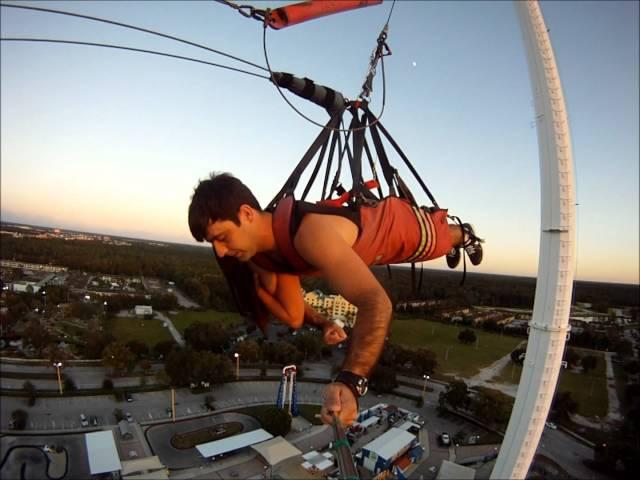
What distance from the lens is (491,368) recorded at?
25375mm

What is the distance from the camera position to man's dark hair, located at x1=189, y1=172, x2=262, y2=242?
1.49 m

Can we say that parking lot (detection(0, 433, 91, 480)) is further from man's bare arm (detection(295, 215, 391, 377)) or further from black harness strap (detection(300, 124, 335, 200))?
man's bare arm (detection(295, 215, 391, 377))

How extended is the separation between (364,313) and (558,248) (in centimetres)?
349

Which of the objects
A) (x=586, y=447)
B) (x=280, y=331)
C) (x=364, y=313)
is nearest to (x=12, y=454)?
(x=364, y=313)

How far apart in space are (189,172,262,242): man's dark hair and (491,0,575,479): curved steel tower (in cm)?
353

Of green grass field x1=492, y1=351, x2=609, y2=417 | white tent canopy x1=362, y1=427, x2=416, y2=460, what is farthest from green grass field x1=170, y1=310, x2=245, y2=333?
green grass field x1=492, y1=351, x2=609, y2=417

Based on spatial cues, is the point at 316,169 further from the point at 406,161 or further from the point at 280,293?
the point at 280,293

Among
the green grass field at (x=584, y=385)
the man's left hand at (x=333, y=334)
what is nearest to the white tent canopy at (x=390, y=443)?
the green grass field at (x=584, y=385)

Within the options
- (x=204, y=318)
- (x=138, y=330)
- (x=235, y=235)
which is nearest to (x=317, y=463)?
(x=235, y=235)

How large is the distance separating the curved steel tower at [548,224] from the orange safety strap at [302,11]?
2661 millimetres

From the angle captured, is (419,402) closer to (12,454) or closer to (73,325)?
(12,454)

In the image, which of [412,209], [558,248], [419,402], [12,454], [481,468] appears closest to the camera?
[412,209]

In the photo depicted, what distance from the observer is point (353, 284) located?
136cm

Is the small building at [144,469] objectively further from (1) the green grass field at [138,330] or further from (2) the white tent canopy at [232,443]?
(1) the green grass field at [138,330]
